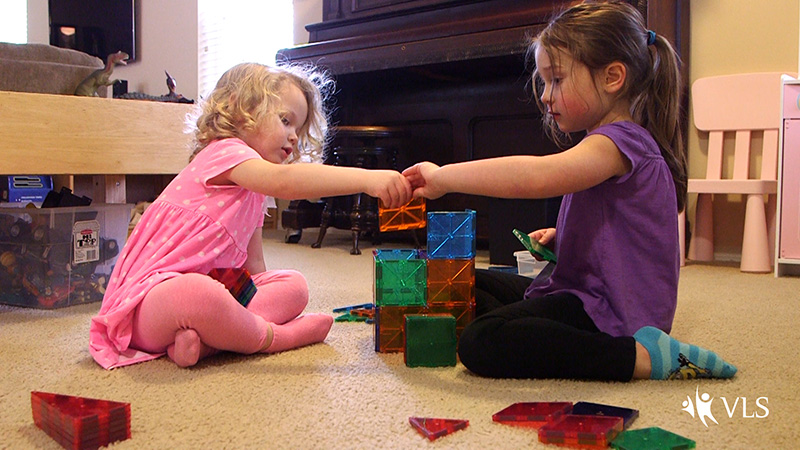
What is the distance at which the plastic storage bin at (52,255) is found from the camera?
5.17 feet

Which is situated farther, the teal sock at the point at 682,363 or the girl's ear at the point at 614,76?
the girl's ear at the point at 614,76

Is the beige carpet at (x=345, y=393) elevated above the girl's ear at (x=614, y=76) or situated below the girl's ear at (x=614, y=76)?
below

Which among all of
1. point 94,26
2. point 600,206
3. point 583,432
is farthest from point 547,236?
point 94,26

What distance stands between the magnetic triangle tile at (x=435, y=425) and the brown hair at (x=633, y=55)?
0.62 metres

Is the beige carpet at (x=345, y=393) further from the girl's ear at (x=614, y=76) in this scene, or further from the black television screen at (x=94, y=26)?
the black television screen at (x=94, y=26)

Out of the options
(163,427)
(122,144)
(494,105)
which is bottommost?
(163,427)

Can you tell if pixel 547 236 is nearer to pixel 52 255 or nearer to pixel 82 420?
pixel 82 420

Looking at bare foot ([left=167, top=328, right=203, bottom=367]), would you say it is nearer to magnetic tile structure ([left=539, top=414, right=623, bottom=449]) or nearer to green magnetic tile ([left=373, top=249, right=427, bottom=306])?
green magnetic tile ([left=373, top=249, right=427, bottom=306])

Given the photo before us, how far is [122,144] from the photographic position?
1.71 m

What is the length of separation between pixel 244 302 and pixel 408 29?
1578 millimetres


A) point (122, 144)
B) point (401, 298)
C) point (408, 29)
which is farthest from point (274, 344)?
point (408, 29)

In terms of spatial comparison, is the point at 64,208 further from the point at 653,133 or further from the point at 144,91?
the point at 144,91

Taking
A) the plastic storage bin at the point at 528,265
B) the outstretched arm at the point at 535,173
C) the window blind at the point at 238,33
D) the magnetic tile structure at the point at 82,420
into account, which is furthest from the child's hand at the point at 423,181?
the window blind at the point at 238,33

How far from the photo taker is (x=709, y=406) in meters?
0.89
